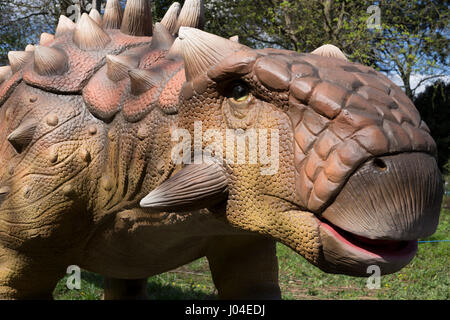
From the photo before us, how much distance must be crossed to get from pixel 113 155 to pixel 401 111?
1.19m

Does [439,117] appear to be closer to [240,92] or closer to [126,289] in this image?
[126,289]

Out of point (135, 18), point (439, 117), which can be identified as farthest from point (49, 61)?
point (439, 117)

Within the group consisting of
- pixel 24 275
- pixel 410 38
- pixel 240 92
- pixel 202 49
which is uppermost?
pixel 410 38

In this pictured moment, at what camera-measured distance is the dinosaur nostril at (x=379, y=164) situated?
4.10ft

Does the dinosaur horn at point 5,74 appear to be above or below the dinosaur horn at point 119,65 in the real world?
above

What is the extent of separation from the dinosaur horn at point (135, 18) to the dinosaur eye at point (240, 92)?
1.09 m

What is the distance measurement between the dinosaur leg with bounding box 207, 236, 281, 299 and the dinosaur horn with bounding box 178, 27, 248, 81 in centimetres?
127

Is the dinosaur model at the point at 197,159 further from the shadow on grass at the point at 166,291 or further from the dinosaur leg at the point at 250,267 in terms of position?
the shadow on grass at the point at 166,291

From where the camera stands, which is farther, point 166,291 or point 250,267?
point 166,291

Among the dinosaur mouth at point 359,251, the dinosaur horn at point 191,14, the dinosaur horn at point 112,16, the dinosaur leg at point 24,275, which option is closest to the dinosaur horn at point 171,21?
the dinosaur horn at point 191,14

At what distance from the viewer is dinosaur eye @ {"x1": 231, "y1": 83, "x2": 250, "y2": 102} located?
5.02ft

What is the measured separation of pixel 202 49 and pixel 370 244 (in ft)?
2.61

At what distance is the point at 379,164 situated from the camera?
1259 mm

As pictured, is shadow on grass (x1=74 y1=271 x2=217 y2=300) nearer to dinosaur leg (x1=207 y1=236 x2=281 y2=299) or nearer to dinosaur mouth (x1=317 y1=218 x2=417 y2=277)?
dinosaur leg (x1=207 y1=236 x2=281 y2=299)
